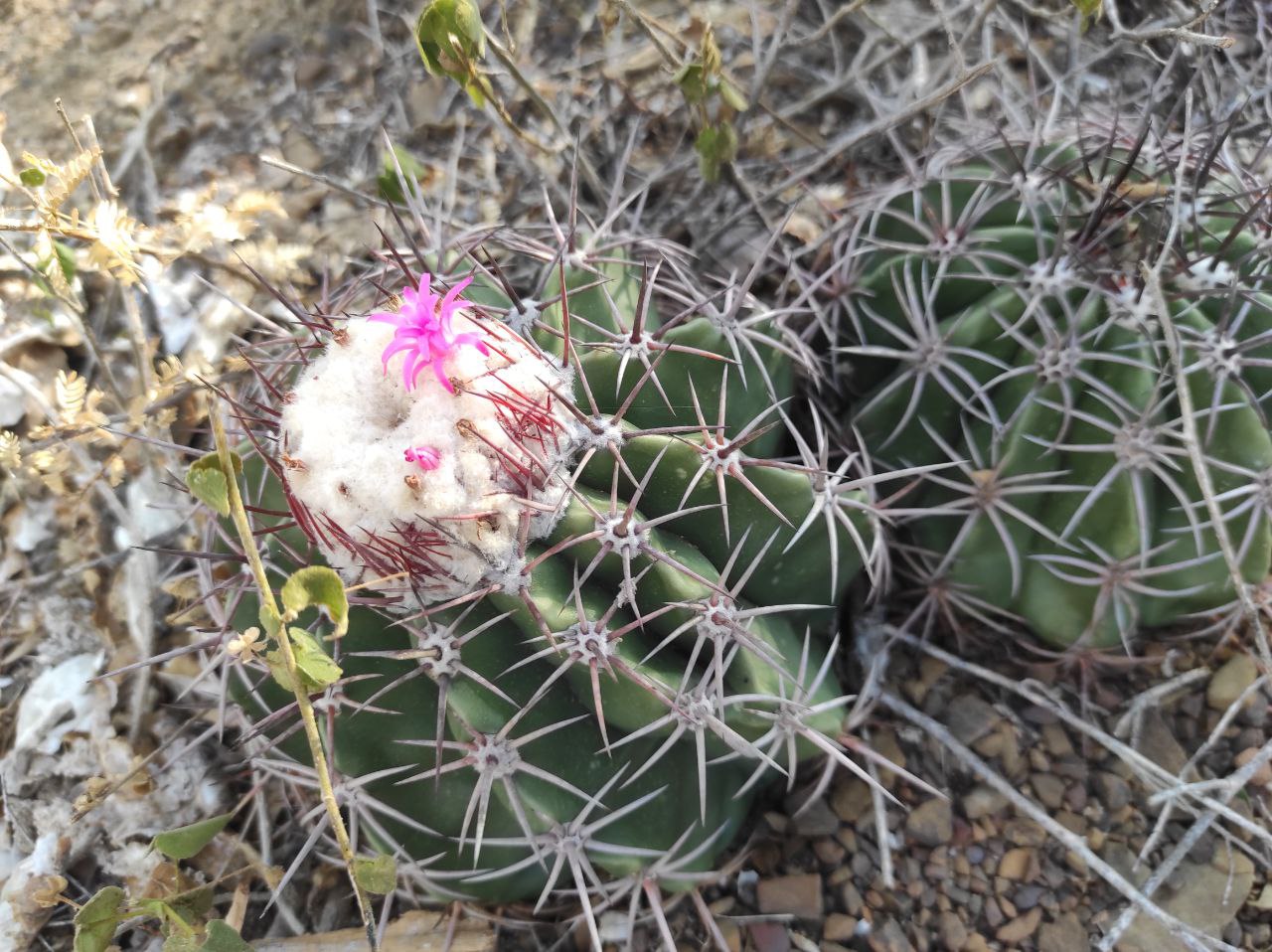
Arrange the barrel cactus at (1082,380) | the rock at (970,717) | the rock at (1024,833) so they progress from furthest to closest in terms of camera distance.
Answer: the rock at (970,717), the rock at (1024,833), the barrel cactus at (1082,380)

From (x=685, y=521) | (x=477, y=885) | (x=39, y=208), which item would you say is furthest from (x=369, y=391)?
(x=477, y=885)

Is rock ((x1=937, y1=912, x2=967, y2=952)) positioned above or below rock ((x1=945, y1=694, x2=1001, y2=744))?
below

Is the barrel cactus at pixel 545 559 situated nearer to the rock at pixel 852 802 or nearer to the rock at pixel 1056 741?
the rock at pixel 852 802

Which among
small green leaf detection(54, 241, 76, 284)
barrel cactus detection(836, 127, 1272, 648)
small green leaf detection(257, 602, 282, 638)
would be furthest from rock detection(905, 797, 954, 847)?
small green leaf detection(54, 241, 76, 284)

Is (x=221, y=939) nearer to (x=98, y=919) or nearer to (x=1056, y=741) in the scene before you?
(x=98, y=919)

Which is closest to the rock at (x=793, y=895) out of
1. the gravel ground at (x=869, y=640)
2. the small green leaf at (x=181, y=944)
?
the gravel ground at (x=869, y=640)

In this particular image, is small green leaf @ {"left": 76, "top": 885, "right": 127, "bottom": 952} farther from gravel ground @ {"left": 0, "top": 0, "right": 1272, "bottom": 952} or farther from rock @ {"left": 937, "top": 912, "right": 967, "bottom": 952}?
rock @ {"left": 937, "top": 912, "right": 967, "bottom": 952}
